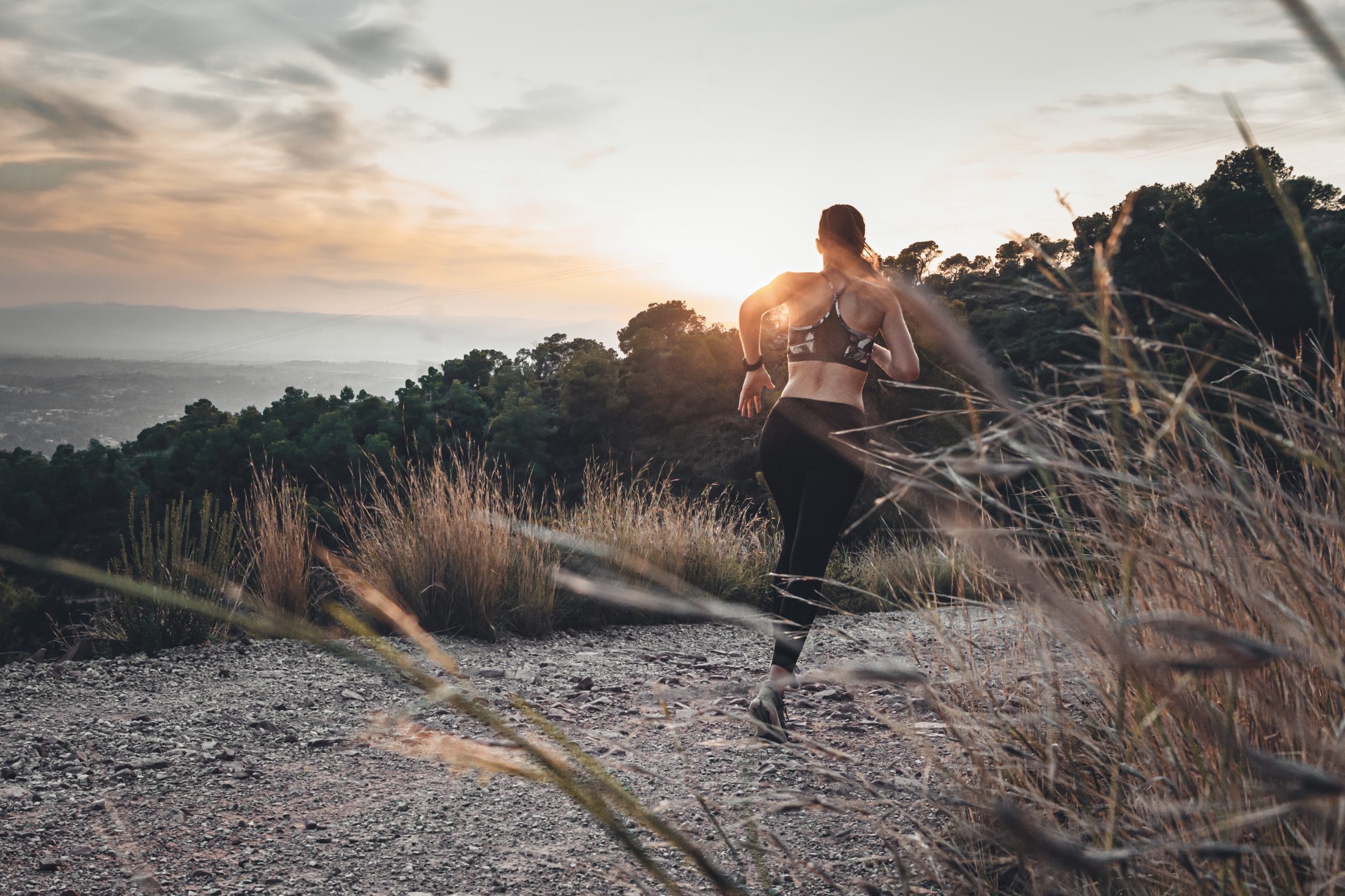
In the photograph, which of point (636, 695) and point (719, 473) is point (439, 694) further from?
point (719, 473)

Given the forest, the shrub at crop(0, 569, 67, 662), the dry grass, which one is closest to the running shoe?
the dry grass

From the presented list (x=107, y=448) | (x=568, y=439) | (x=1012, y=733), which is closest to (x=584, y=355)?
(x=568, y=439)

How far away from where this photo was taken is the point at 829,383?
3314 mm

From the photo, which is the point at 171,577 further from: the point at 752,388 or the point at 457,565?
the point at 752,388

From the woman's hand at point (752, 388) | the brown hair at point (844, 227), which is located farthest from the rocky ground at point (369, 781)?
the brown hair at point (844, 227)

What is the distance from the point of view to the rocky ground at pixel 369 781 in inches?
83.3

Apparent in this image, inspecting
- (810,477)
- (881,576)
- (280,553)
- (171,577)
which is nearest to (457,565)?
(280,553)

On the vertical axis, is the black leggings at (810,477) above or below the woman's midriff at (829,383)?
below

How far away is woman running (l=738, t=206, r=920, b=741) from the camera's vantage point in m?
3.21

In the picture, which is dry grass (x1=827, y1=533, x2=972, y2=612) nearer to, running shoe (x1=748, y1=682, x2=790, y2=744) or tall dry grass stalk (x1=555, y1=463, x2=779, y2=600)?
tall dry grass stalk (x1=555, y1=463, x2=779, y2=600)

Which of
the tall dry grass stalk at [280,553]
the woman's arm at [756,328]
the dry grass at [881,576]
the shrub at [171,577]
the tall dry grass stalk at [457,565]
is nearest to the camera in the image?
the woman's arm at [756,328]

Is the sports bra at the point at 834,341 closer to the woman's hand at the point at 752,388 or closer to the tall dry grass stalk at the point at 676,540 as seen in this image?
the woman's hand at the point at 752,388

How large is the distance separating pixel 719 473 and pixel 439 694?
24.3 m

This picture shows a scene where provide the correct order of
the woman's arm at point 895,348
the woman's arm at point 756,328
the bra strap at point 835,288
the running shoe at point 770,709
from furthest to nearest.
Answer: the woman's arm at point 756,328 → the bra strap at point 835,288 → the woman's arm at point 895,348 → the running shoe at point 770,709
